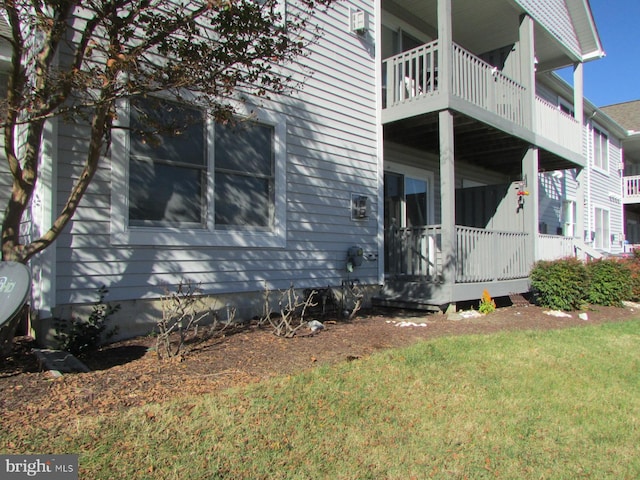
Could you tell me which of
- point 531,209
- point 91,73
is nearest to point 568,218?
point 531,209

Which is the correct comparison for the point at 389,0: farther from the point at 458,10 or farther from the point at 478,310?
the point at 478,310

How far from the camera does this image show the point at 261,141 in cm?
709

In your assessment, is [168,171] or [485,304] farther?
[485,304]

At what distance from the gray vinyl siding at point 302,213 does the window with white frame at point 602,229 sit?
47.7 feet

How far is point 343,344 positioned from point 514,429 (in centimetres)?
239

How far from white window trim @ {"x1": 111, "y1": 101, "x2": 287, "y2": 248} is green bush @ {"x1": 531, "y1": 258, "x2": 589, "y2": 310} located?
5507 millimetres

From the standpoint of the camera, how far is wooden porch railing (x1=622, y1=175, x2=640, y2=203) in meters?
21.3

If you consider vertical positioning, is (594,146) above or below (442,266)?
above

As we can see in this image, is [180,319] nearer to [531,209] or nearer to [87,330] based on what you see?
[87,330]

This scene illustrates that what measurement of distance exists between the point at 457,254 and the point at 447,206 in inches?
35.0

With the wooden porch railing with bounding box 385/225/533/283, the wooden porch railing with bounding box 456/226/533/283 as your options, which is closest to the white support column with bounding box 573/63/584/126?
the wooden porch railing with bounding box 456/226/533/283

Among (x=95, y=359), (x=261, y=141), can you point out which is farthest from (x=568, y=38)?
(x=95, y=359)

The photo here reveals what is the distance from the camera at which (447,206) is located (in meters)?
8.34

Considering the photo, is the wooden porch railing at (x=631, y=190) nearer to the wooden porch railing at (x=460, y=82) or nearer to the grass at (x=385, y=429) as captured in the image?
the wooden porch railing at (x=460, y=82)
